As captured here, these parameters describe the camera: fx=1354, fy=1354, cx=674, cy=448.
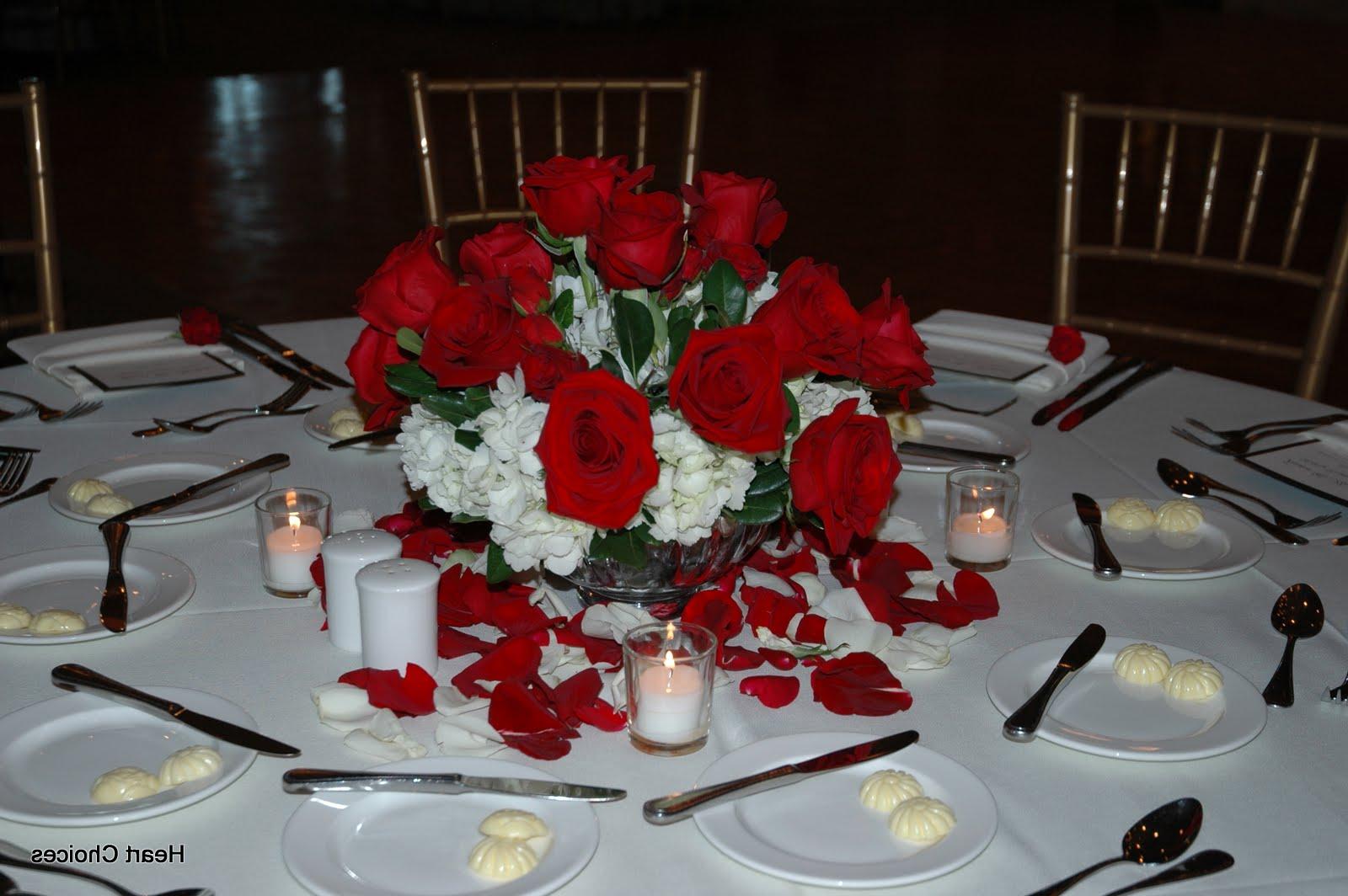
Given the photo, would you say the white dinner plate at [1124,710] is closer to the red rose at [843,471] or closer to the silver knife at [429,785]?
the red rose at [843,471]

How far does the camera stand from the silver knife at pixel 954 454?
5.28 feet

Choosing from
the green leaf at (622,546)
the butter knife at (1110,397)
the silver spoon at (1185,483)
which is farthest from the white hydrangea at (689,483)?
the butter knife at (1110,397)

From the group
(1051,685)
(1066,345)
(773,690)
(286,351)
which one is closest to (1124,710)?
(1051,685)

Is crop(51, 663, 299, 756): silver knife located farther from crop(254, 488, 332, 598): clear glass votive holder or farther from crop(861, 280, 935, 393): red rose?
crop(861, 280, 935, 393): red rose

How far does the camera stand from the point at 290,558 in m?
1.30

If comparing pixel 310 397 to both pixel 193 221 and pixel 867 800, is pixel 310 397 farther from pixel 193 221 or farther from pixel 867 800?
pixel 193 221

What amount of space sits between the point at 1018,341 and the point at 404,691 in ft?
4.07

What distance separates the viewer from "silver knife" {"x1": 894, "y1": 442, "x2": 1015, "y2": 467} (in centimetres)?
161

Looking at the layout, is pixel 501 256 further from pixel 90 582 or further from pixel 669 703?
pixel 90 582

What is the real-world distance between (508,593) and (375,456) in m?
0.47

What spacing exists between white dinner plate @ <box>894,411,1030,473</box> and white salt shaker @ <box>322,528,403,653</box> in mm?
690

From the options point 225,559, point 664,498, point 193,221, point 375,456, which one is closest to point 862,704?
point 664,498

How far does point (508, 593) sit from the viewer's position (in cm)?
126

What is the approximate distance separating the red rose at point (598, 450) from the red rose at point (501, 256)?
0.20 m
